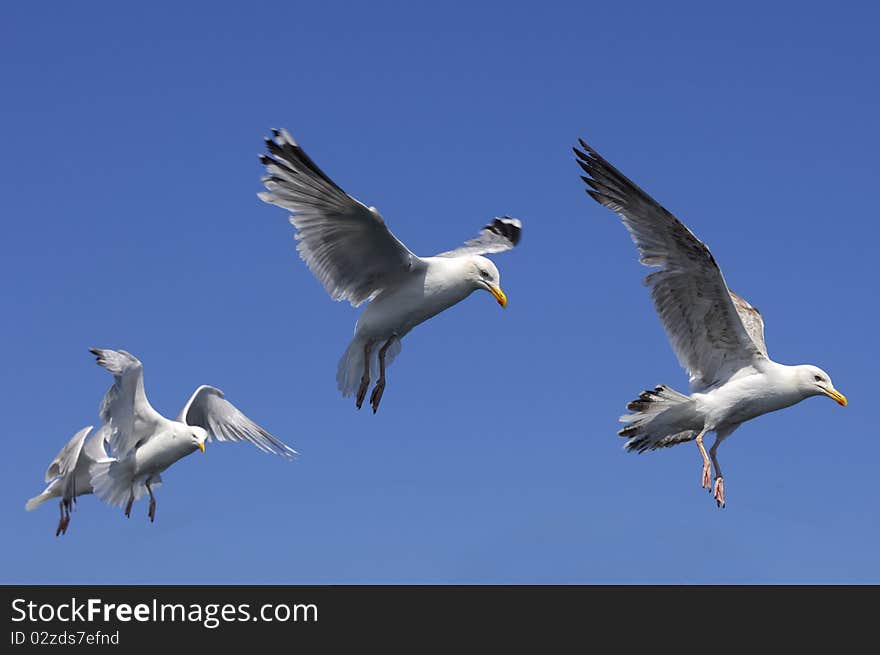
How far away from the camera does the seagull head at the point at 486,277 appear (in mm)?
14414

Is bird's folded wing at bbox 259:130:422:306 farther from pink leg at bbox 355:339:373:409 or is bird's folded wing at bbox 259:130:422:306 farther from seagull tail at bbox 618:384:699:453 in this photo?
seagull tail at bbox 618:384:699:453

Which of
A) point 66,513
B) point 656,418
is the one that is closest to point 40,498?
point 66,513

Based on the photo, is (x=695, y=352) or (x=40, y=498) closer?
(x=695, y=352)

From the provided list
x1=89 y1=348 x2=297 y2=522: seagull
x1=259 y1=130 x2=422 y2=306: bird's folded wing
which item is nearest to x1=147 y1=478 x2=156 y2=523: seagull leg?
x1=89 y1=348 x2=297 y2=522: seagull

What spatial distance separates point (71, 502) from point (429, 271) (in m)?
7.24

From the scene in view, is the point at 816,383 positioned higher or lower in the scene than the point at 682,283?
lower

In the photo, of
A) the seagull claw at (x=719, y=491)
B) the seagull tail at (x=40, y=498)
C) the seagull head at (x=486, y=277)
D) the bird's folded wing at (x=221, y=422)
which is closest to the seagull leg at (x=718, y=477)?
the seagull claw at (x=719, y=491)

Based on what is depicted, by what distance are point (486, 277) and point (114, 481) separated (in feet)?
20.1

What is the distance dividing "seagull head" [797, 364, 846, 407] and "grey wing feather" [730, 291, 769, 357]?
1.99 feet

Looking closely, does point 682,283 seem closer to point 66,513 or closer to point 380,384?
point 380,384

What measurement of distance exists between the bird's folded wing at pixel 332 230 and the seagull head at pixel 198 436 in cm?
349

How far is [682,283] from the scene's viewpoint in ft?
47.1

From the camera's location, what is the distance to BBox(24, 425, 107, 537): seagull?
17.9 meters
